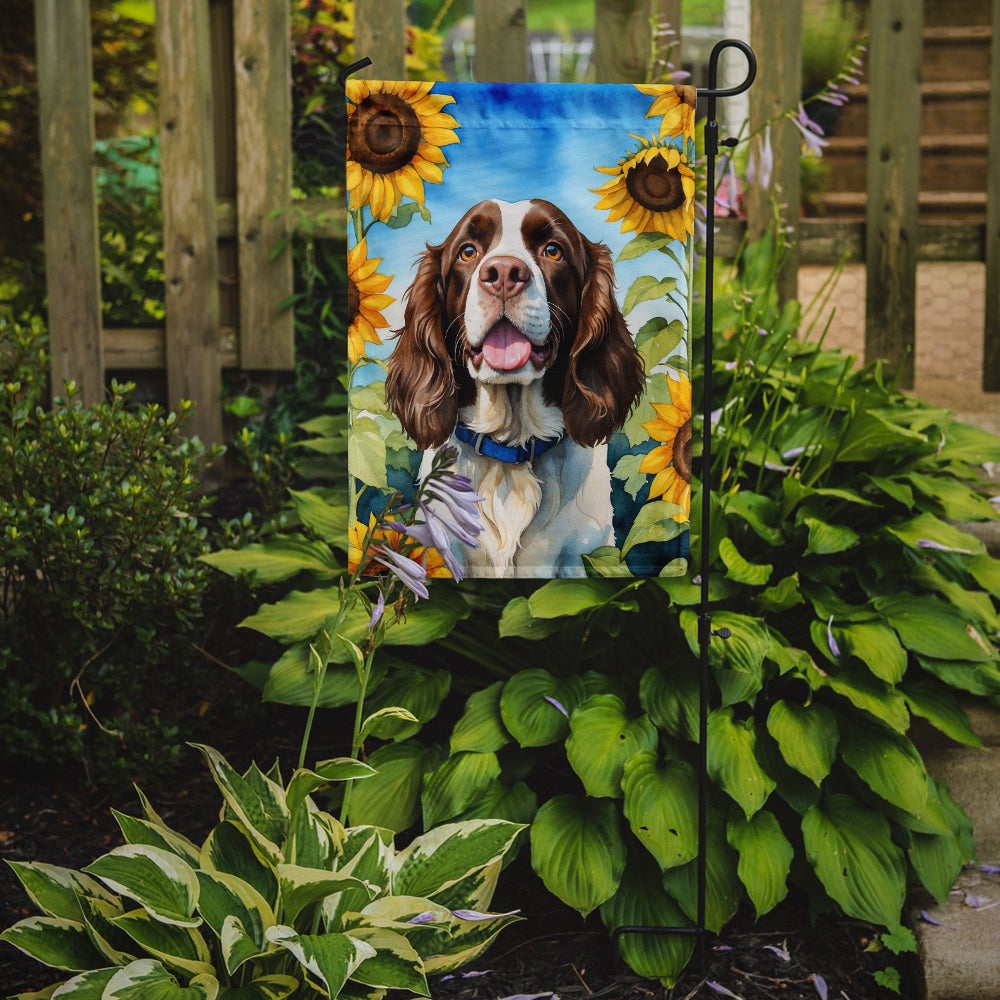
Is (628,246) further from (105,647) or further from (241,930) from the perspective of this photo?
Answer: (105,647)

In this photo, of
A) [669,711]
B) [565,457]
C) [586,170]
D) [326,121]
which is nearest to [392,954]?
[669,711]

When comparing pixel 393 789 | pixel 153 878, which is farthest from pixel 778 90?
pixel 153 878

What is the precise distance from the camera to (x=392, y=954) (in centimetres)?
147

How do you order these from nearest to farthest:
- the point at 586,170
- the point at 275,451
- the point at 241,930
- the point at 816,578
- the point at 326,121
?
1. the point at 241,930
2. the point at 586,170
3. the point at 816,578
4. the point at 275,451
5. the point at 326,121

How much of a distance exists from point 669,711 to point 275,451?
1691 mm

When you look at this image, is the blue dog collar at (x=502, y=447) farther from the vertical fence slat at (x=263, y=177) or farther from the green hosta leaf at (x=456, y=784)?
the vertical fence slat at (x=263, y=177)

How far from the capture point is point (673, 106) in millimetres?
1718

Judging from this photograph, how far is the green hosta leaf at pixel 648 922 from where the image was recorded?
5.91 feet

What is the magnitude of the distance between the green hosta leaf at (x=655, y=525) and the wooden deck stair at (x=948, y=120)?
479 centimetres

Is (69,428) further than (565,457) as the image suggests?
Yes

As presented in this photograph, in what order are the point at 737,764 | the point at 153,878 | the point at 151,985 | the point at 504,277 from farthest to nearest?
1. the point at 737,764
2. the point at 504,277
3. the point at 153,878
4. the point at 151,985

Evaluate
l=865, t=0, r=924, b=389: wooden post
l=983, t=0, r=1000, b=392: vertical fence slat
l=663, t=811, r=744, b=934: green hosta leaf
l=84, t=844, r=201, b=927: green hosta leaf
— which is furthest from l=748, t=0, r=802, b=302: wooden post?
l=84, t=844, r=201, b=927: green hosta leaf

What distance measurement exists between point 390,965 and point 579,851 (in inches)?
18.0

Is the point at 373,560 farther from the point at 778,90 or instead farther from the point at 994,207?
the point at 994,207
